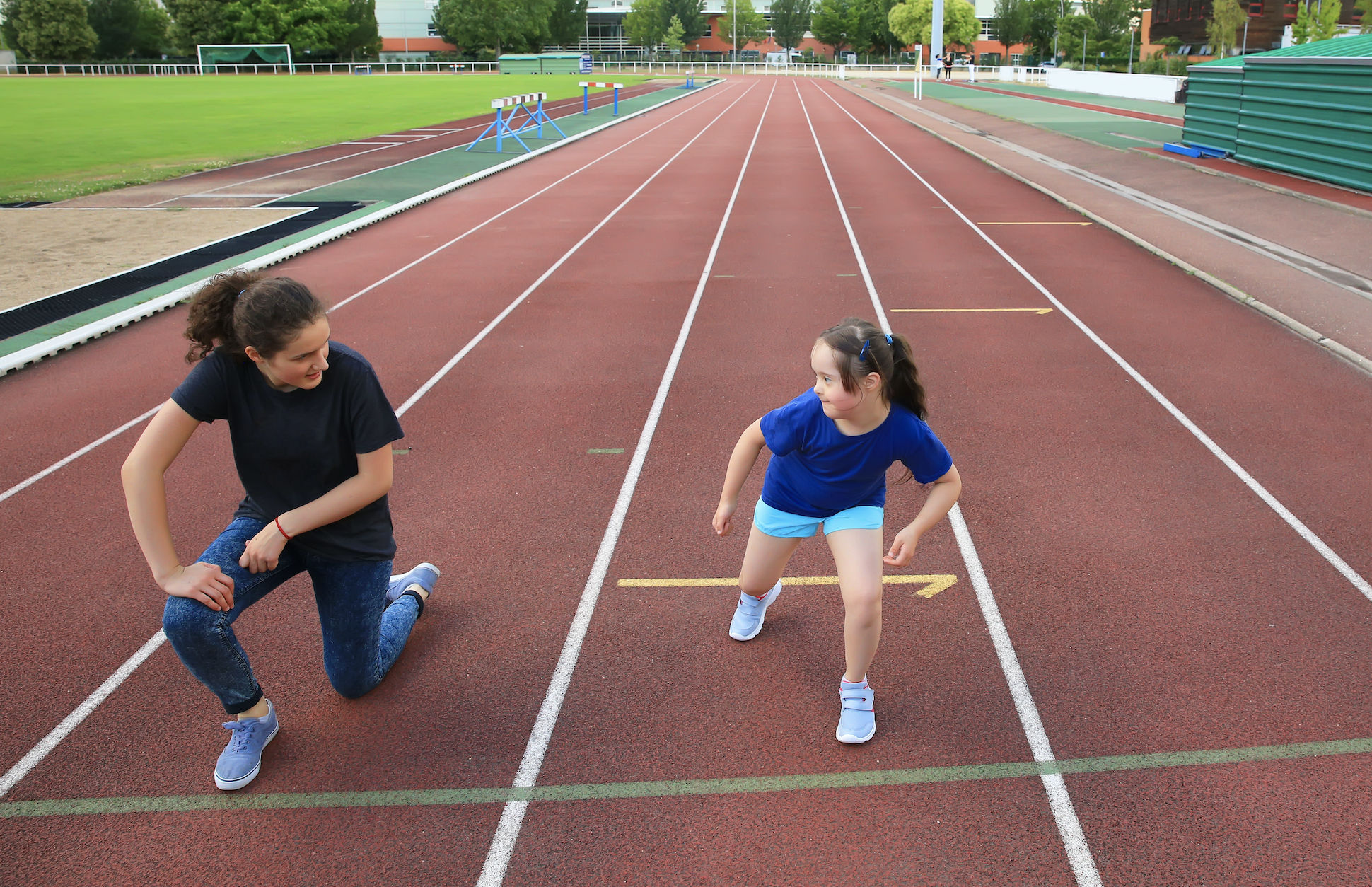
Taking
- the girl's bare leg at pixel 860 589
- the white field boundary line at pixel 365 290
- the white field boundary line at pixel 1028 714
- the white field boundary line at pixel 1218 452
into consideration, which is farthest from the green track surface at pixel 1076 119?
the girl's bare leg at pixel 860 589

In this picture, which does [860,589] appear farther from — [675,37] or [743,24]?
[743,24]

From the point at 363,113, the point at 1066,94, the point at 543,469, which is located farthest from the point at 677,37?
the point at 543,469

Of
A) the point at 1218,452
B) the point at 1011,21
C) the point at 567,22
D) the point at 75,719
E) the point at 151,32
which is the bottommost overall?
the point at 75,719

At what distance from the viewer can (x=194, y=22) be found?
88.6 metres

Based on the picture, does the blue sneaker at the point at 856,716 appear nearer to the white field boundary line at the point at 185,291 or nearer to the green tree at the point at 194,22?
the white field boundary line at the point at 185,291

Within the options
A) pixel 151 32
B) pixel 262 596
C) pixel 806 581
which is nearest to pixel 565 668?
pixel 262 596

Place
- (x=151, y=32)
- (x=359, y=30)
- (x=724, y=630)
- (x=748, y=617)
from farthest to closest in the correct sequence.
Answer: (x=151, y=32), (x=359, y=30), (x=724, y=630), (x=748, y=617)

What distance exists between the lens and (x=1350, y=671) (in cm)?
417

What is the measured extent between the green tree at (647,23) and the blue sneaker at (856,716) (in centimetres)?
12690

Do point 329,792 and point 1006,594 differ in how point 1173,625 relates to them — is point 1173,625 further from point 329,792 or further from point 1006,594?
point 329,792

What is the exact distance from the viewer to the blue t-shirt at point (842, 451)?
3.54 meters

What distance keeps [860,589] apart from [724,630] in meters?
1.17

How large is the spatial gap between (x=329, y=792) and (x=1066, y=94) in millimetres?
52189

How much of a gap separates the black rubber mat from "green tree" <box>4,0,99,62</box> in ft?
299
